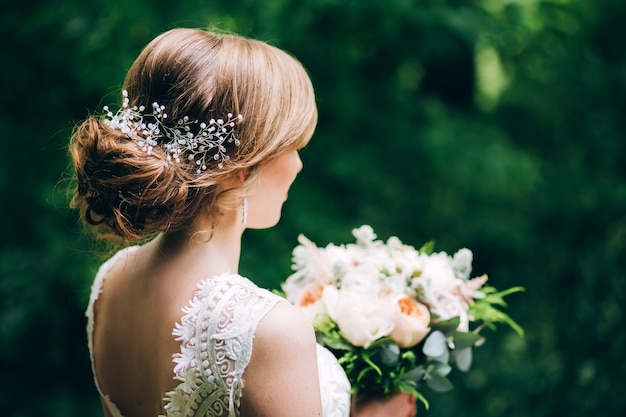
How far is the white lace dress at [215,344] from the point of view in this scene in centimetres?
160

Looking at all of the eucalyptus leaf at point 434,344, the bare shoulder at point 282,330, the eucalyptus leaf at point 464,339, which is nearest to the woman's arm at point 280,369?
the bare shoulder at point 282,330

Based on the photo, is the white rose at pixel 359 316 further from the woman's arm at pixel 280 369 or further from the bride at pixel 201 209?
the woman's arm at pixel 280 369

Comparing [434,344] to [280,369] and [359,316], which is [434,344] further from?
[280,369]

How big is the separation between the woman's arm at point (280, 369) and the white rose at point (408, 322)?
1.82 feet

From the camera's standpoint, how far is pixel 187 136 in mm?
1694

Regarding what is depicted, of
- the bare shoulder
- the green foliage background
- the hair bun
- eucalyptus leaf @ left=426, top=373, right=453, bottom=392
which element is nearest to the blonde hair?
the hair bun

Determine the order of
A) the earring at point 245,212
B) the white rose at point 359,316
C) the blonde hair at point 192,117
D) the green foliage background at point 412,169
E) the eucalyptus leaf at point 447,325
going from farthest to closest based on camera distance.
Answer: the green foliage background at point 412,169, the eucalyptus leaf at point 447,325, the white rose at point 359,316, the earring at point 245,212, the blonde hair at point 192,117

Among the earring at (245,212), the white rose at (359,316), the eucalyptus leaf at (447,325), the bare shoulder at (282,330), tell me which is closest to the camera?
the bare shoulder at (282,330)

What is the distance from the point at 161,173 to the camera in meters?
1.67

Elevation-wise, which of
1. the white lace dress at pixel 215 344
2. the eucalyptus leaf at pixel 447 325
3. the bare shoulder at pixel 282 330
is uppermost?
the bare shoulder at pixel 282 330

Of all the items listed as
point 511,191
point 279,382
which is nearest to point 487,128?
point 511,191

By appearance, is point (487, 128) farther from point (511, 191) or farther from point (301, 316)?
point (301, 316)

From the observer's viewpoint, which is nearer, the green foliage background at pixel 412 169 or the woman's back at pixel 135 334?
the woman's back at pixel 135 334

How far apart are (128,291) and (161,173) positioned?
413 mm
